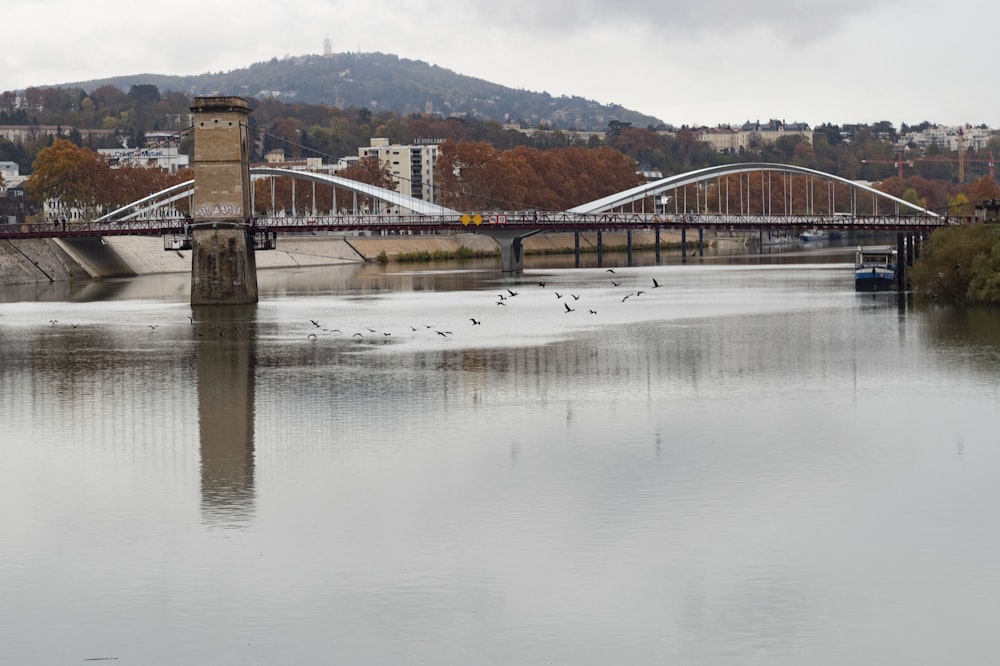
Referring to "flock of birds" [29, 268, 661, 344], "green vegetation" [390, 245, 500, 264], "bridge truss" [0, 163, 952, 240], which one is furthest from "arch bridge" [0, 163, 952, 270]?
"flock of birds" [29, 268, 661, 344]

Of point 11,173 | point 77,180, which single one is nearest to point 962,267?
point 77,180

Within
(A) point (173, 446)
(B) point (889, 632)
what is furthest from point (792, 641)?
(A) point (173, 446)

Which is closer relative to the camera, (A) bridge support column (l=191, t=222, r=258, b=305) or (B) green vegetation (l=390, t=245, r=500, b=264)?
(A) bridge support column (l=191, t=222, r=258, b=305)

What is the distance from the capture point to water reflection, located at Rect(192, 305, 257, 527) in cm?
1958

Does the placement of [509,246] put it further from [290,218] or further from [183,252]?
[183,252]

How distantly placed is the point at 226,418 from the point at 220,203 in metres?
37.0

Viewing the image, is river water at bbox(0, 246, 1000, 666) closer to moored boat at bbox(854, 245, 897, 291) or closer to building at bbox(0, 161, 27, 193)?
moored boat at bbox(854, 245, 897, 291)

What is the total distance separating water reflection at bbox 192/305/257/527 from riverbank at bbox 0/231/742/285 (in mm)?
36512

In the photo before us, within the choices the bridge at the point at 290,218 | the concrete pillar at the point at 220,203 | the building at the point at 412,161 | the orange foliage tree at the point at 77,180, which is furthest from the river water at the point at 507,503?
the building at the point at 412,161

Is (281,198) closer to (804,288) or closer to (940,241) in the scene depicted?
(804,288)

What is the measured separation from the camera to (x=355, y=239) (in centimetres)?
11394

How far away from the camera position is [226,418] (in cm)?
2738

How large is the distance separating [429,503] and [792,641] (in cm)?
648

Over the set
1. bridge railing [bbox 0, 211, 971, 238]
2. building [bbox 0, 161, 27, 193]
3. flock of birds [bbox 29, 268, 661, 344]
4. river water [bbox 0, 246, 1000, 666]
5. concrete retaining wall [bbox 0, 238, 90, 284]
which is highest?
building [bbox 0, 161, 27, 193]
